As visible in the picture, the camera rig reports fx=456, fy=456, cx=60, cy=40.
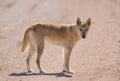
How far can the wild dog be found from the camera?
42.4 ft

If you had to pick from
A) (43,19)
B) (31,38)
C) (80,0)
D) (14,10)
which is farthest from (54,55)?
(80,0)

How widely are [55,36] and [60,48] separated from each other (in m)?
3.56

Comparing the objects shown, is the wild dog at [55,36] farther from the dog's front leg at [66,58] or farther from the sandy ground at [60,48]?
the sandy ground at [60,48]

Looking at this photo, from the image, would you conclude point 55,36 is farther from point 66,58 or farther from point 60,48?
point 60,48

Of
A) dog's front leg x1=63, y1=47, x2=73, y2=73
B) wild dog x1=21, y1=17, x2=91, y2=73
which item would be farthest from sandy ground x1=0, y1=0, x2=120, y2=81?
wild dog x1=21, y1=17, x2=91, y2=73

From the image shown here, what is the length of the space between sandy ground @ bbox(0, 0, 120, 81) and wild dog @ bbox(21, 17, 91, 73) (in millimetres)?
539

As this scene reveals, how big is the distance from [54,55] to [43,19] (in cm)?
744

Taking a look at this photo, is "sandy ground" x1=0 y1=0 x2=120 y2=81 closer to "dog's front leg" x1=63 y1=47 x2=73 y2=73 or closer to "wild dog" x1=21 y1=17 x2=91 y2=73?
"dog's front leg" x1=63 y1=47 x2=73 y2=73

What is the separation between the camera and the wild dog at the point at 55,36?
12.9 metres

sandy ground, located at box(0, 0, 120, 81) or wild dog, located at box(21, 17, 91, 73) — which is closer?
sandy ground, located at box(0, 0, 120, 81)

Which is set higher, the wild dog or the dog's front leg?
the wild dog

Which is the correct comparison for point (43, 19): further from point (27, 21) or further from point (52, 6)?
point (52, 6)

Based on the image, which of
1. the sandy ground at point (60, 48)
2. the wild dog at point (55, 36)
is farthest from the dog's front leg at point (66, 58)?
the sandy ground at point (60, 48)

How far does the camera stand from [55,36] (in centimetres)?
1331
